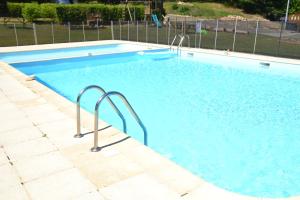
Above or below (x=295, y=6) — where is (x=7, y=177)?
below

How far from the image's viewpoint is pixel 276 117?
6.98 metres

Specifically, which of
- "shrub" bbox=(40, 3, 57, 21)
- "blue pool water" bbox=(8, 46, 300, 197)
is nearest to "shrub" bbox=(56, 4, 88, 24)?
"shrub" bbox=(40, 3, 57, 21)

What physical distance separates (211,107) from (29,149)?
4789 mm

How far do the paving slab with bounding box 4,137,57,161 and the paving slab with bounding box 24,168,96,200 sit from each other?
65cm

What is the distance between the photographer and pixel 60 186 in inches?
124

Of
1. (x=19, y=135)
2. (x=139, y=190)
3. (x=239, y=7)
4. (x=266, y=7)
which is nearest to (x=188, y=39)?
(x=19, y=135)

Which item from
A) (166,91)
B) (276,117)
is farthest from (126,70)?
(276,117)

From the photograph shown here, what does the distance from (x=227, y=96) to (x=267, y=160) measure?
3.77 metres

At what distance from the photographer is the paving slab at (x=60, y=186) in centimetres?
300

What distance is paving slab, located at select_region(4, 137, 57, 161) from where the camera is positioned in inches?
150

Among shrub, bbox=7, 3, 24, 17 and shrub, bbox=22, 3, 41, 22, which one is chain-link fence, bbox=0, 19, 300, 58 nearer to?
shrub, bbox=22, 3, 41, 22

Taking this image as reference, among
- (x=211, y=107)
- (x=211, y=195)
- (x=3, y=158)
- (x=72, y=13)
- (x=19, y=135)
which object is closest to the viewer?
(x=211, y=195)

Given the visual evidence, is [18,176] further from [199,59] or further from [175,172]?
[199,59]

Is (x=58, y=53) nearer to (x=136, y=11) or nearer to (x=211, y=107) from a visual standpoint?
(x=211, y=107)
